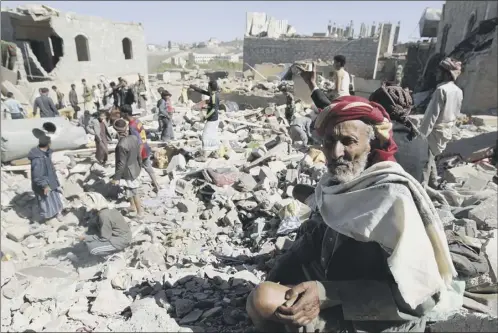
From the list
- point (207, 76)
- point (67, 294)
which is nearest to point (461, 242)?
point (67, 294)

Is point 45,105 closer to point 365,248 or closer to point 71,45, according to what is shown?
point 71,45

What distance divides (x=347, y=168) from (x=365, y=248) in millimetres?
397

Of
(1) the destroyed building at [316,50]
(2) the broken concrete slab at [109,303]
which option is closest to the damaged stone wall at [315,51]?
(1) the destroyed building at [316,50]

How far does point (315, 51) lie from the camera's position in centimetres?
2828

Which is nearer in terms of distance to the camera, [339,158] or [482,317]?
[339,158]

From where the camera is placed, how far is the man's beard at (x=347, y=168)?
5.71ft

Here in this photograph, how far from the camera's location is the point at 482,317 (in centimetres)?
203

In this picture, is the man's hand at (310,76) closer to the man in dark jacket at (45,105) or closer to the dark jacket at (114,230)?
the dark jacket at (114,230)

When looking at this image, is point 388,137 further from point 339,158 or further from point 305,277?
point 305,277

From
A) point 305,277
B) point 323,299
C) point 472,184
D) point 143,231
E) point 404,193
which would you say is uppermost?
point 404,193

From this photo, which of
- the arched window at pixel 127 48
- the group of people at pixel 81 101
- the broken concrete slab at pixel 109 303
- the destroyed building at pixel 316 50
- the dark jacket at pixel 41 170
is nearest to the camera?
the broken concrete slab at pixel 109 303

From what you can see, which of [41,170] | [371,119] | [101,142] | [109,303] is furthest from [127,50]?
[371,119]

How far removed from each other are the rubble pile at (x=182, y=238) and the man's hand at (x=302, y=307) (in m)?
0.86

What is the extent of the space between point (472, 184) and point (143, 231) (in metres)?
4.80
